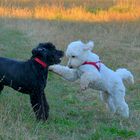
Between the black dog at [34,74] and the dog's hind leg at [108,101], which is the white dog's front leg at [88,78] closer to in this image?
Result: the black dog at [34,74]

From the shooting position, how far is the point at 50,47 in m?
7.24

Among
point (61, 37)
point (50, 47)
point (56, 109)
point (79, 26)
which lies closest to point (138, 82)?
point (56, 109)

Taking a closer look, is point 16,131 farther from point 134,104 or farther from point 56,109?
point 134,104

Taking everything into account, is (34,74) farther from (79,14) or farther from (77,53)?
(79,14)

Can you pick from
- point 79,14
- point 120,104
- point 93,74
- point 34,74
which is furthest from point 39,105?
point 79,14

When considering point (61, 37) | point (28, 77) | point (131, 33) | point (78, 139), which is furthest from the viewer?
point (131, 33)

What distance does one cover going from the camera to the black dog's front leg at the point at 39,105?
277 inches

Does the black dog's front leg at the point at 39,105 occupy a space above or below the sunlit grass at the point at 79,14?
above

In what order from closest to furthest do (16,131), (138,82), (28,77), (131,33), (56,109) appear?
1. (16,131)
2. (28,77)
3. (56,109)
4. (138,82)
5. (131,33)

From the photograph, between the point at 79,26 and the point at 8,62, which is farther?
the point at 79,26

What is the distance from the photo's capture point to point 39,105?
7.03m

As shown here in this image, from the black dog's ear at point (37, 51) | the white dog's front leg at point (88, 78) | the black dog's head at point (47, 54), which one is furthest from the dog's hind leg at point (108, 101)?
the black dog's ear at point (37, 51)

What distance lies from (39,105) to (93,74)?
924 mm

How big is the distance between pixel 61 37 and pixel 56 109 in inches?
338
